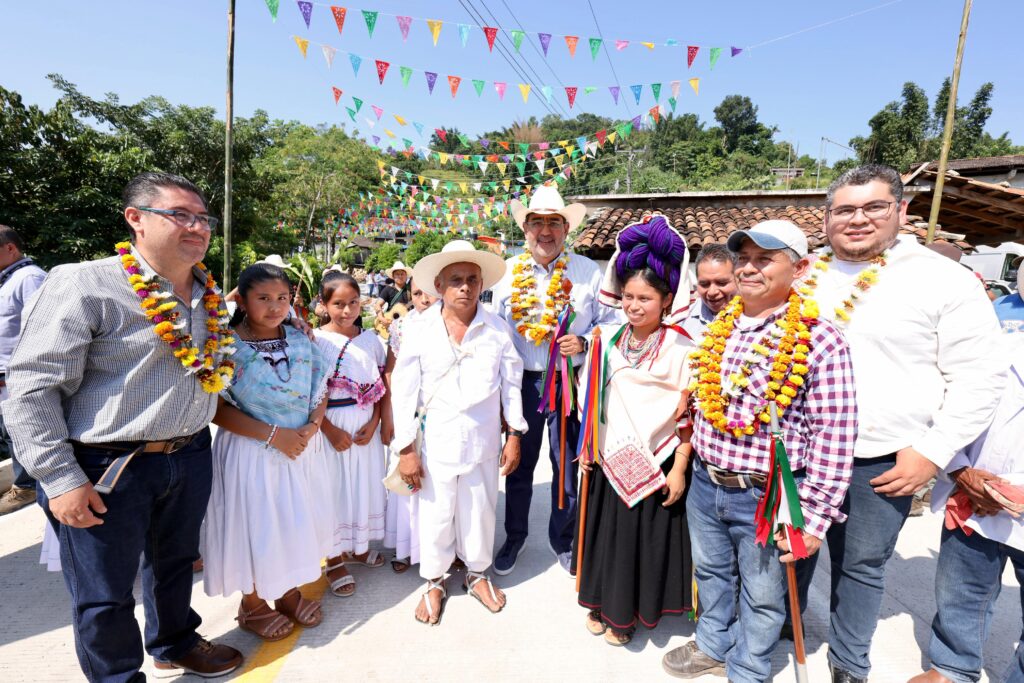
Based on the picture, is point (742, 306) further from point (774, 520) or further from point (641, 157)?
point (641, 157)

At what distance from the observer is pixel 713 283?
3.33 m

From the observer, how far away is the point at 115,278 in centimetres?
198

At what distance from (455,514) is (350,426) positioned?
33.0 inches

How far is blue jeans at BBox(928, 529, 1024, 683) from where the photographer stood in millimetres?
2186

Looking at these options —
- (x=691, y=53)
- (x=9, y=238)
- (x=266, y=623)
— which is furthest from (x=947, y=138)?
(x=9, y=238)

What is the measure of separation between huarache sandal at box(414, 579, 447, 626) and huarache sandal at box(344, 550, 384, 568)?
1.84 feet

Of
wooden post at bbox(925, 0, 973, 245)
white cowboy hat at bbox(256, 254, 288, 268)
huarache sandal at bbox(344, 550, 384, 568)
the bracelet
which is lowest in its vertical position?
huarache sandal at bbox(344, 550, 384, 568)

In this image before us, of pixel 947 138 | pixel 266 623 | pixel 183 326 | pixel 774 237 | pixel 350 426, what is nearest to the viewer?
pixel 774 237

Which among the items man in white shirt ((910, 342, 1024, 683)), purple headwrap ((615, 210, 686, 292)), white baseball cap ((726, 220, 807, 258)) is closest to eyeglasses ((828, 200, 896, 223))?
white baseball cap ((726, 220, 807, 258))

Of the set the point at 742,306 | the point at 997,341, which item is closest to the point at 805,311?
the point at 742,306

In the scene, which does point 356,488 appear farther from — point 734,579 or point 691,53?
point 691,53

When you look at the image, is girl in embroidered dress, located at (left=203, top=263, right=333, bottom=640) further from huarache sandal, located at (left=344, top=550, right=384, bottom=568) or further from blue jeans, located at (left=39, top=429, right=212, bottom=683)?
huarache sandal, located at (left=344, top=550, right=384, bottom=568)

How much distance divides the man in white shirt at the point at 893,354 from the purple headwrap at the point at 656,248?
0.58 meters

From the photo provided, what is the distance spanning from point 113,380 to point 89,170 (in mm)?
15750
